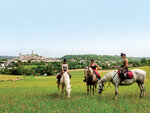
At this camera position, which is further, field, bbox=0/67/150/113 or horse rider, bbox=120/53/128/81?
horse rider, bbox=120/53/128/81

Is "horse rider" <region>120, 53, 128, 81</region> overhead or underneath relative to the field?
overhead

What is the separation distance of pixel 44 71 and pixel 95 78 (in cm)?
7350

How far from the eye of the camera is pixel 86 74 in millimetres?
12930

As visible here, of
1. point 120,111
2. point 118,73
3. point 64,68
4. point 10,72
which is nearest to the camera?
point 120,111

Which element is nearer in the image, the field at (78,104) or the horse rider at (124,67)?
the field at (78,104)

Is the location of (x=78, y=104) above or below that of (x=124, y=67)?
below

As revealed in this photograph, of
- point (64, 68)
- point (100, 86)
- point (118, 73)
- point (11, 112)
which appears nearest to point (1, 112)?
point (11, 112)

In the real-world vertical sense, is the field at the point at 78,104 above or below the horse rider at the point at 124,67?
below

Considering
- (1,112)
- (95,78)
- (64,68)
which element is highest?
(64,68)

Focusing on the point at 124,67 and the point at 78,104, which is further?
the point at 124,67

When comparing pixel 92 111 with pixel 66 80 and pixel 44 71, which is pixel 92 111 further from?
pixel 44 71

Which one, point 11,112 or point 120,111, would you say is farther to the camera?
point 11,112

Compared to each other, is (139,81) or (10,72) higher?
(139,81)

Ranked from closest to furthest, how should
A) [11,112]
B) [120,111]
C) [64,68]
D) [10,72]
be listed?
1. [120,111]
2. [11,112]
3. [64,68]
4. [10,72]
